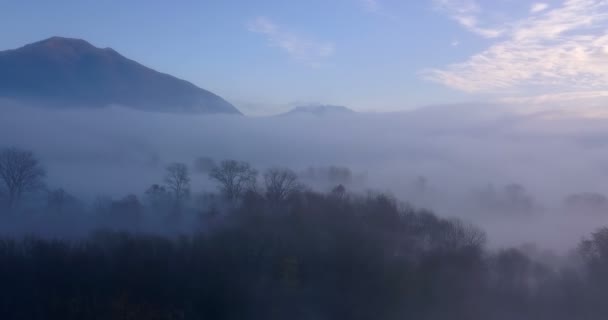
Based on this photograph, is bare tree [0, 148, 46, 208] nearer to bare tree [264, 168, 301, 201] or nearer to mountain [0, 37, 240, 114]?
bare tree [264, 168, 301, 201]

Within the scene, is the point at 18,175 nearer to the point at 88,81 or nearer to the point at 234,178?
the point at 234,178

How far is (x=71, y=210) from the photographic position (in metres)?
24.6

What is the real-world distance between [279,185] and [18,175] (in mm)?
12703

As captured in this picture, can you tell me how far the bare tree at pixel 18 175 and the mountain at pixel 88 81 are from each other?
2357 inches

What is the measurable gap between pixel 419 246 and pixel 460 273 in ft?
7.35

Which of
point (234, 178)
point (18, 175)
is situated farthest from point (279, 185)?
point (18, 175)

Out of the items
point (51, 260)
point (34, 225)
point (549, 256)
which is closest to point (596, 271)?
point (549, 256)

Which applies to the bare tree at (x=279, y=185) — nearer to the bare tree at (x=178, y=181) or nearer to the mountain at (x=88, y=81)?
the bare tree at (x=178, y=181)

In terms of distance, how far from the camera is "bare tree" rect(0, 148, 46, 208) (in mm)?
26828

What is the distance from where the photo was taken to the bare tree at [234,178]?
28891 millimetres

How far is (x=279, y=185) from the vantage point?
1102 inches

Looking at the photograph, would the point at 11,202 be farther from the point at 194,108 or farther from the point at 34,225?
the point at 194,108

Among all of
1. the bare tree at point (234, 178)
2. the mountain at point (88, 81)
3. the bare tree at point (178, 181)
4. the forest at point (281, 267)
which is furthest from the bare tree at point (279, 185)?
the mountain at point (88, 81)

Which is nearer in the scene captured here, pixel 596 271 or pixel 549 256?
Result: pixel 596 271
